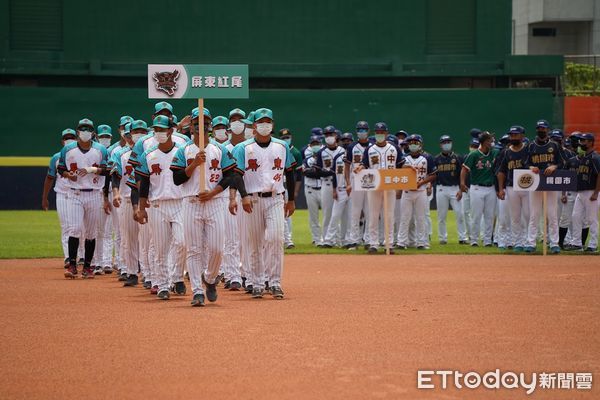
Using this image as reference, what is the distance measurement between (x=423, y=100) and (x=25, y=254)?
1832cm

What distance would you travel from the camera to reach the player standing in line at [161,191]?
41.8 feet

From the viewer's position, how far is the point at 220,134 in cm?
1614

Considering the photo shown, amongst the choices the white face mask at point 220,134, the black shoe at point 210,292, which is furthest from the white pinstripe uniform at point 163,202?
the white face mask at point 220,134

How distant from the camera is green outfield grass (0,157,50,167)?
34000 millimetres

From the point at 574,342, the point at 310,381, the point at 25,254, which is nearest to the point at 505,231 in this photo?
the point at 25,254

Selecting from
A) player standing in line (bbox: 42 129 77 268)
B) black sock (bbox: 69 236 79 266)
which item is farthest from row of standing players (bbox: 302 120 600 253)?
black sock (bbox: 69 236 79 266)

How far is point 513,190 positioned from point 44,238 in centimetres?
1150

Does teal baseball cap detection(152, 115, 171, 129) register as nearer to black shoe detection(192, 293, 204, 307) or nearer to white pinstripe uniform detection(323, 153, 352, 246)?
black shoe detection(192, 293, 204, 307)

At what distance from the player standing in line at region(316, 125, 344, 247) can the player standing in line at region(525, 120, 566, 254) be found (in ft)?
14.2

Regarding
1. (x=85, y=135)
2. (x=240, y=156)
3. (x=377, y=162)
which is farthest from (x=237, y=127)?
(x=377, y=162)

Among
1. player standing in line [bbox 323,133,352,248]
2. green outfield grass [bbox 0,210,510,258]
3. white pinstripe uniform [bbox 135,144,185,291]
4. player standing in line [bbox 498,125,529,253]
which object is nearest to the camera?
white pinstripe uniform [bbox 135,144,185,291]

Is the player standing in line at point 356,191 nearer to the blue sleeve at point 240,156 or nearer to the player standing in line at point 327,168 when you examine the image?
the player standing in line at point 327,168

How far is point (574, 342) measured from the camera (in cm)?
990

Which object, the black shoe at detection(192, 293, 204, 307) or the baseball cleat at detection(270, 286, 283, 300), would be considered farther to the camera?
the baseball cleat at detection(270, 286, 283, 300)
